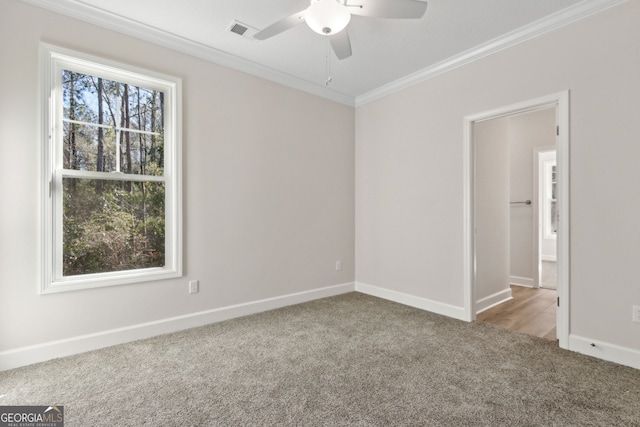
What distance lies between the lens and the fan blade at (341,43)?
213 cm

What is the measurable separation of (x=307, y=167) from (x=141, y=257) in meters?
2.06

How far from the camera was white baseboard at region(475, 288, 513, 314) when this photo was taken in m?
3.52

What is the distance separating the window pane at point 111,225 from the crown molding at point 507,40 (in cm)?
293

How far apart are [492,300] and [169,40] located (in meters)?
4.44

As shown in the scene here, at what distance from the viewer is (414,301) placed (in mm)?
3652

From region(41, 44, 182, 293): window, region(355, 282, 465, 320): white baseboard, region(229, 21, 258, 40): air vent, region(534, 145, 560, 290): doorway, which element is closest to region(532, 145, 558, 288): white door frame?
region(534, 145, 560, 290): doorway

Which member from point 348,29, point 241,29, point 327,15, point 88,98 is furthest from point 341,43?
point 88,98

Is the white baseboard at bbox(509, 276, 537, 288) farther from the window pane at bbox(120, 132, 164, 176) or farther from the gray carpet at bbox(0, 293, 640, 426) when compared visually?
the window pane at bbox(120, 132, 164, 176)

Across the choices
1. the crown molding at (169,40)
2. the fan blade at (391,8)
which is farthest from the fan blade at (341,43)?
the crown molding at (169,40)

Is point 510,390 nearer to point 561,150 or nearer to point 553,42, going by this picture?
point 561,150

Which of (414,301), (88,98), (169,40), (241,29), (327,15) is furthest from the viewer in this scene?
(414,301)

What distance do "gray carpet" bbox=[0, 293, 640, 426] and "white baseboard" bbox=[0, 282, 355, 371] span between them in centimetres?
9

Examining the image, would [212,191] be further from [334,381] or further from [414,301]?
[414,301]

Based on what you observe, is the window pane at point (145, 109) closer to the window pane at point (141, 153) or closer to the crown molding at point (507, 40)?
the window pane at point (141, 153)
